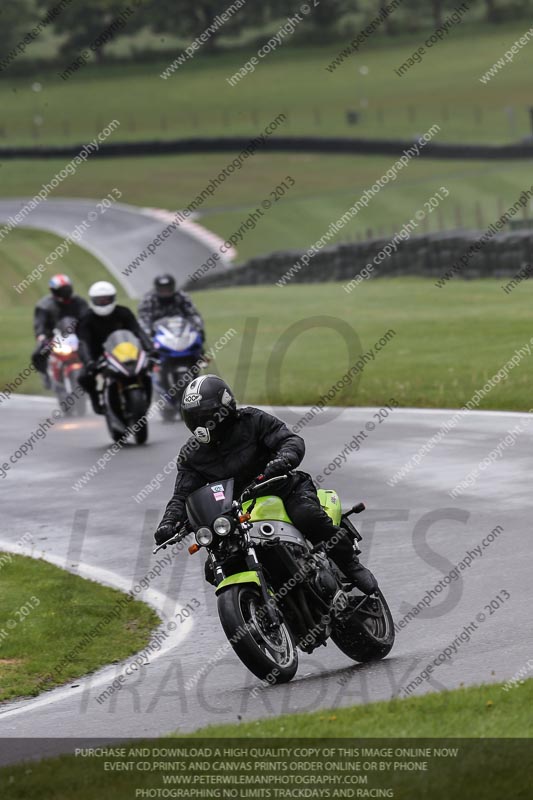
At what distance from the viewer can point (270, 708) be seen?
798cm

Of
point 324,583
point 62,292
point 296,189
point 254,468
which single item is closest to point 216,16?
point 296,189

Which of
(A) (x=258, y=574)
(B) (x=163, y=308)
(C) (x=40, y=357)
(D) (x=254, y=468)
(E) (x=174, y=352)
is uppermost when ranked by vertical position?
(D) (x=254, y=468)

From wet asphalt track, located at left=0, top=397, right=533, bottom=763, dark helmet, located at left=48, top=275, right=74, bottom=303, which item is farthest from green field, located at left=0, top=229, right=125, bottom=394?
wet asphalt track, located at left=0, top=397, right=533, bottom=763

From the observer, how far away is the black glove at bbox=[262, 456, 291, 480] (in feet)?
27.7

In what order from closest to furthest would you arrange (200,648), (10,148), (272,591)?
1. (272,591)
2. (200,648)
3. (10,148)

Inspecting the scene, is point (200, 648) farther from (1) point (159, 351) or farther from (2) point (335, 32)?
(2) point (335, 32)

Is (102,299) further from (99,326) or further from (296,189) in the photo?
(296,189)

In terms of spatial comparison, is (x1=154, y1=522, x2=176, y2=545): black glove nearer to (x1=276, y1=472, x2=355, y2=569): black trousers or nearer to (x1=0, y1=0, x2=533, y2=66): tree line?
(x1=276, y1=472, x2=355, y2=569): black trousers

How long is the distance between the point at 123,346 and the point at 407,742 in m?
12.0

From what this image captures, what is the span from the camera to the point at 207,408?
856 centimetres

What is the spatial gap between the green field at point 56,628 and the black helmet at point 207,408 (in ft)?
6.78

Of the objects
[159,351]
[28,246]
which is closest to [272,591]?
[159,351]

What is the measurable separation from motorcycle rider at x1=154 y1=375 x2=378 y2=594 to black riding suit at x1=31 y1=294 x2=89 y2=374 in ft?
46.1

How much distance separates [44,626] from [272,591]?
2733 millimetres
